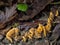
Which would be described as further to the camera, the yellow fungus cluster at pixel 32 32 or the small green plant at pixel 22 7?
the small green plant at pixel 22 7

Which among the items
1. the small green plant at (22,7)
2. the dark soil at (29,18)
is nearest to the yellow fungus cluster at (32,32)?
the dark soil at (29,18)

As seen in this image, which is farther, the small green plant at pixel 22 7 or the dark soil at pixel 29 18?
the small green plant at pixel 22 7

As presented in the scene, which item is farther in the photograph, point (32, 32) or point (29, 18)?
point (29, 18)

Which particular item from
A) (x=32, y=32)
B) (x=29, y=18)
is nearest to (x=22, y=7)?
(x=29, y=18)

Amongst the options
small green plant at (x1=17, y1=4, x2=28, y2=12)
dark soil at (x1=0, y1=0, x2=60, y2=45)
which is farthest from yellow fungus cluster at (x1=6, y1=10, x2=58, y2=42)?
small green plant at (x1=17, y1=4, x2=28, y2=12)

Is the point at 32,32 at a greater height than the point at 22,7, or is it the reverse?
the point at 22,7

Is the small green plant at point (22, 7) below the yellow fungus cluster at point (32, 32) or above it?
above

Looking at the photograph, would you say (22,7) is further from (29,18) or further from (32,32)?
(32,32)

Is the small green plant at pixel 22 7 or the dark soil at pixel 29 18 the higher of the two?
the small green plant at pixel 22 7

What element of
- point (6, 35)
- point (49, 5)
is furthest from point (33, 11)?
point (6, 35)

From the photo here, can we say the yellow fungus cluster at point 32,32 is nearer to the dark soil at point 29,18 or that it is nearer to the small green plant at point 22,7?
the dark soil at point 29,18

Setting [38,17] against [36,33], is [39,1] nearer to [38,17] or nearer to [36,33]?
[38,17]
